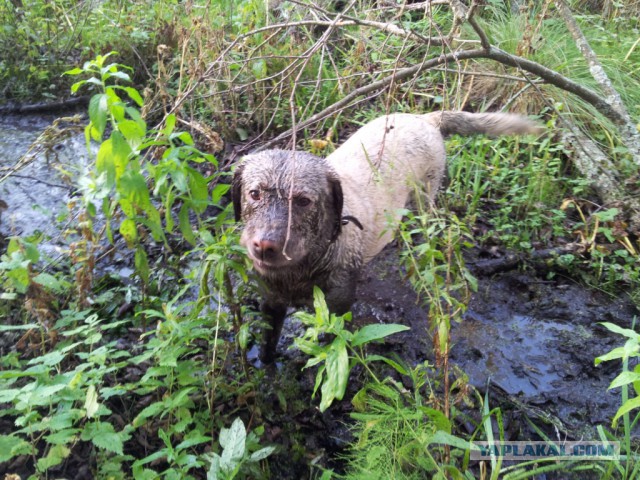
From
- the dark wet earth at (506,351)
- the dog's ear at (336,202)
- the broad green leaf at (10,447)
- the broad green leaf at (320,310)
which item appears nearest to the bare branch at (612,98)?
the dark wet earth at (506,351)

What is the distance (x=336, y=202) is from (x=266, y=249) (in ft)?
2.11

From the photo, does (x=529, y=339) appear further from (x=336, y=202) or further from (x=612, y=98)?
(x=612, y=98)

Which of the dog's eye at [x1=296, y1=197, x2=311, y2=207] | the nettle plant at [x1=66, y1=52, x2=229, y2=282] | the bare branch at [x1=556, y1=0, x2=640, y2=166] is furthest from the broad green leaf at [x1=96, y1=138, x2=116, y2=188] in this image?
the bare branch at [x1=556, y1=0, x2=640, y2=166]

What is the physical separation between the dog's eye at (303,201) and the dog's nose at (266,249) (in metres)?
0.35

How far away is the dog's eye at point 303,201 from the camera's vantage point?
2.52 m

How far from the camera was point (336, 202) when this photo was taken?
2.74 m

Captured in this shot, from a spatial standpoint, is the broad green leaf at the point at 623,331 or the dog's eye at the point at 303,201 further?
the dog's eye at the point at 303,201

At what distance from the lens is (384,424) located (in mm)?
2113

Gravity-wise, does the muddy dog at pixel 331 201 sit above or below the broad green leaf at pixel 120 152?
below

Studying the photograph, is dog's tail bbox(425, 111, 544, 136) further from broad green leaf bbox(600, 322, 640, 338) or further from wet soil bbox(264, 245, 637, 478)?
broad green leaf bbox(600, 322, 640, 338)

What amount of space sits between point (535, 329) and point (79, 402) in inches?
110

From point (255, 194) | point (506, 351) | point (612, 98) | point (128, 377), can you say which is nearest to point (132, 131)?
point (255, 194)

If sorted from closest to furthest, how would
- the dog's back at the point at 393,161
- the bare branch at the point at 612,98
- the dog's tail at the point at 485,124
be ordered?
1. the dog's back at the point at 393,161
2. the dog's tail at the point at 485,124
3. the bare branch at the point at 612,98

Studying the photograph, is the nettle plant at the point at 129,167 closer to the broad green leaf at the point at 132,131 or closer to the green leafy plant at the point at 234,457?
the broad green leaf at the point at 132,131
